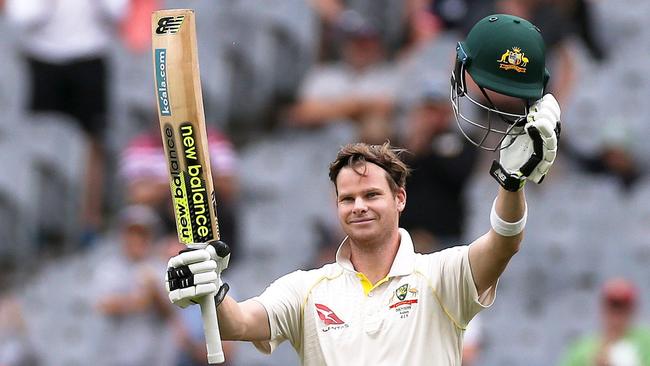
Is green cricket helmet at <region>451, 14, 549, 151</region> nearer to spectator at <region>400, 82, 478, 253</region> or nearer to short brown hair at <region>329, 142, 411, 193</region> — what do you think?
short brown hair at <region>329, 142, 411, 193</region>

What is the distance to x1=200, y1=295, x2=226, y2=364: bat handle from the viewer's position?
4844 mm

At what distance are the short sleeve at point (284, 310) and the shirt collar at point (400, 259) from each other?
0.55ft

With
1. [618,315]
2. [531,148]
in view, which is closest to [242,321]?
[531,148]

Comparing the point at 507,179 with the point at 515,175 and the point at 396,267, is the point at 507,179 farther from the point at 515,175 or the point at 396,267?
the point at 396,267

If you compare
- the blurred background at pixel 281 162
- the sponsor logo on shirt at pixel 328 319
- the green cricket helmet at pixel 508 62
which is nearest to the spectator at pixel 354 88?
the blurred background at pixel 281 162

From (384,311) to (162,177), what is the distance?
5318mm

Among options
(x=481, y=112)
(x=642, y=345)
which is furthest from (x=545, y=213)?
(x=642, y=345)

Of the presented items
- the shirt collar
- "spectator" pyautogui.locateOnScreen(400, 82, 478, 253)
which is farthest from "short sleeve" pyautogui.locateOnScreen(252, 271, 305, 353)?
"spectator" pyautogui.locateOnScreen(400, 82, 478, 253)

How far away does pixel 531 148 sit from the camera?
15.0ft

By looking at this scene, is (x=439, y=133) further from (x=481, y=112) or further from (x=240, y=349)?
(x=240, y=349)

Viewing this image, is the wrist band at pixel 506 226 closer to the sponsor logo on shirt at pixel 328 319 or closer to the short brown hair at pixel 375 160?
the short brown hair at pixel 375 160

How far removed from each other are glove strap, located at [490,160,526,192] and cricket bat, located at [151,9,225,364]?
3.27 ft

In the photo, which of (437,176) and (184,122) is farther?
(437,176)

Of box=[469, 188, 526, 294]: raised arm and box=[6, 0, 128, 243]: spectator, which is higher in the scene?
box=[469, 188, 526, 294]: raised arm
